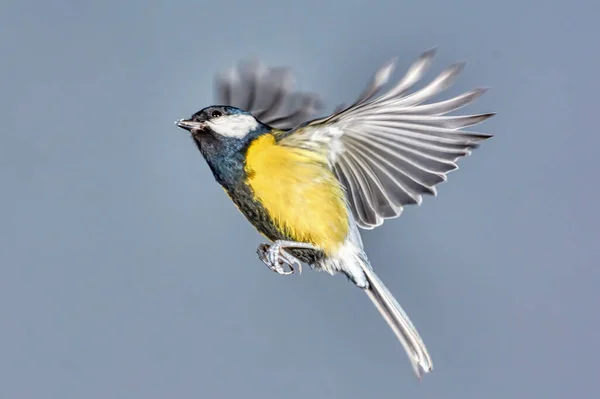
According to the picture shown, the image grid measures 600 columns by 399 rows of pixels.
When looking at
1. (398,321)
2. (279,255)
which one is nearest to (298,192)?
(279,255)

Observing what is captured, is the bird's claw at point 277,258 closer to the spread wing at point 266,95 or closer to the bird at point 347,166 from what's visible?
the bird at point 347,166

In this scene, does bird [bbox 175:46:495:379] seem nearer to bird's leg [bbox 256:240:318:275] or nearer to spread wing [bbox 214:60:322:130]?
bird's leg [bbox 256:240:318:275]

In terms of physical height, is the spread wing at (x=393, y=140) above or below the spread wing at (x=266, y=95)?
below

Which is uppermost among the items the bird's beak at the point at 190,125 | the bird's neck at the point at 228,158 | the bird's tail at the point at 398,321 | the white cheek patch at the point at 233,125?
the bird's beak at the point at 190,125

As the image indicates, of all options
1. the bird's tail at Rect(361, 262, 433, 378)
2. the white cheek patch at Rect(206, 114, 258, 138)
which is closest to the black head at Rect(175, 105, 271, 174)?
the white cheek patch at Rect(206, 114, 258, 138)

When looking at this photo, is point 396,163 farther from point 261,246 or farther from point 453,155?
point 261,246

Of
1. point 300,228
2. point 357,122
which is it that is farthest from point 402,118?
point 300,228

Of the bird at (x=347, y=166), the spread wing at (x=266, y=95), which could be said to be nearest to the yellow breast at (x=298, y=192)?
the bird at (x=347, y=166)
